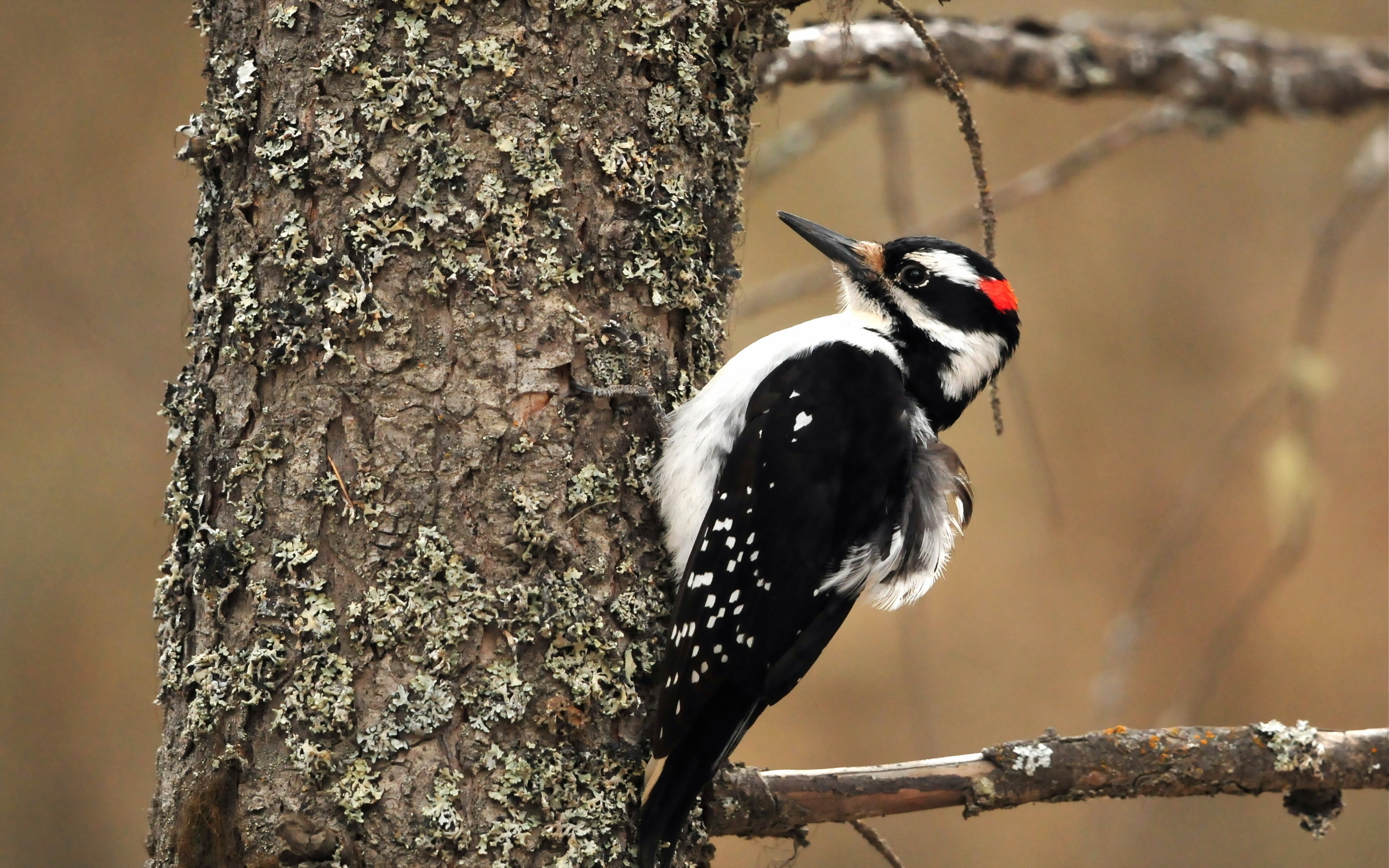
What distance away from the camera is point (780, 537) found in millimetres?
1819

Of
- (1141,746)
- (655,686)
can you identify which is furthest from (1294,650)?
(655,686)

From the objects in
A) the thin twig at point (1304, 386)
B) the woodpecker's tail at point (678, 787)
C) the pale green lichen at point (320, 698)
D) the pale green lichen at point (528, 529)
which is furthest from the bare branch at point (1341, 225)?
the pale green lichen at point (320, 698)

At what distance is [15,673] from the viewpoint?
3.93 m

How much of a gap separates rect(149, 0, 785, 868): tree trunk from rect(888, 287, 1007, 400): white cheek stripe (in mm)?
758

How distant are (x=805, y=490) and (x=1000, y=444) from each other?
11.2 feet

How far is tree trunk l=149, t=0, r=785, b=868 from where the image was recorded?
1.48m

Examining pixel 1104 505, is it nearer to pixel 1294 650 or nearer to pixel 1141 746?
pixel 1294 650

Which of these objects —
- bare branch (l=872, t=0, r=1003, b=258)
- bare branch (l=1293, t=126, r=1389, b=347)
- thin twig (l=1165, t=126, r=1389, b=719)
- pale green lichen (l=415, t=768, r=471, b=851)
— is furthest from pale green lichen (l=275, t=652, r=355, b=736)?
bare branch (l=1293, t=126, r=1389, b=347)

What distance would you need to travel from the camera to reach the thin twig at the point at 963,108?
1649 mm

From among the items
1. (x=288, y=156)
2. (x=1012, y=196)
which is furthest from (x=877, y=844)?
(x=1012, y=196)

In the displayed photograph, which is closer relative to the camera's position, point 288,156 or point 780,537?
point 288,156

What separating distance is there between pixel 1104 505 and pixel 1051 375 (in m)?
0.61

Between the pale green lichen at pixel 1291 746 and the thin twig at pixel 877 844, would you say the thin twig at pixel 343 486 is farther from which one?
the pale green lichen at pixel 1291 746

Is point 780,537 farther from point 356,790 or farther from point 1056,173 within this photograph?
point 1056,173
